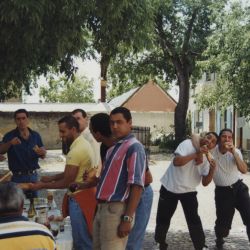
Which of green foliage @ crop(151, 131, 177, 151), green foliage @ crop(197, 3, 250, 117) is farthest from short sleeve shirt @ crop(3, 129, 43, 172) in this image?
green foliage @ crop(151, 131, 177, 151)

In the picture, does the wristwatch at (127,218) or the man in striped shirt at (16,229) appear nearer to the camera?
the man in striped shirt at (16,229)

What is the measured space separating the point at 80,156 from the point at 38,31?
4.95ft

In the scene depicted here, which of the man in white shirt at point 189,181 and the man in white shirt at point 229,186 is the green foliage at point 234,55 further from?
the man in white shirt at point 189,181

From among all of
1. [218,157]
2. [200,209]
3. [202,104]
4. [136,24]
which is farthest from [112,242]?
[202,104]

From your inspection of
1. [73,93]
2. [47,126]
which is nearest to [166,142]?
[47,126]

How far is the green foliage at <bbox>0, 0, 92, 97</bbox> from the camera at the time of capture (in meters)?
5.42

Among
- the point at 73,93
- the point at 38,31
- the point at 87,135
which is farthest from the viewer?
the point at 73,93

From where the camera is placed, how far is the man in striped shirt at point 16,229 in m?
2.90

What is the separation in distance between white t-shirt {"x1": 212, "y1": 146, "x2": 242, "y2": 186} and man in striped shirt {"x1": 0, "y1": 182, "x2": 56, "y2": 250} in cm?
432

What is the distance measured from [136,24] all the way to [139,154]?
10.1ft

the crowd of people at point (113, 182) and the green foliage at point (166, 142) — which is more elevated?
the crowd of people at point (113, 182)

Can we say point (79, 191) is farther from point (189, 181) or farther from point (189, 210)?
point (189, 210)

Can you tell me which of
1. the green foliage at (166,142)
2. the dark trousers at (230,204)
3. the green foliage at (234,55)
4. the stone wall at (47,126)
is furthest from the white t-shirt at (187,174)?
the stone wall at (47,126)

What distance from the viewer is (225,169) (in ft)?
22.9
